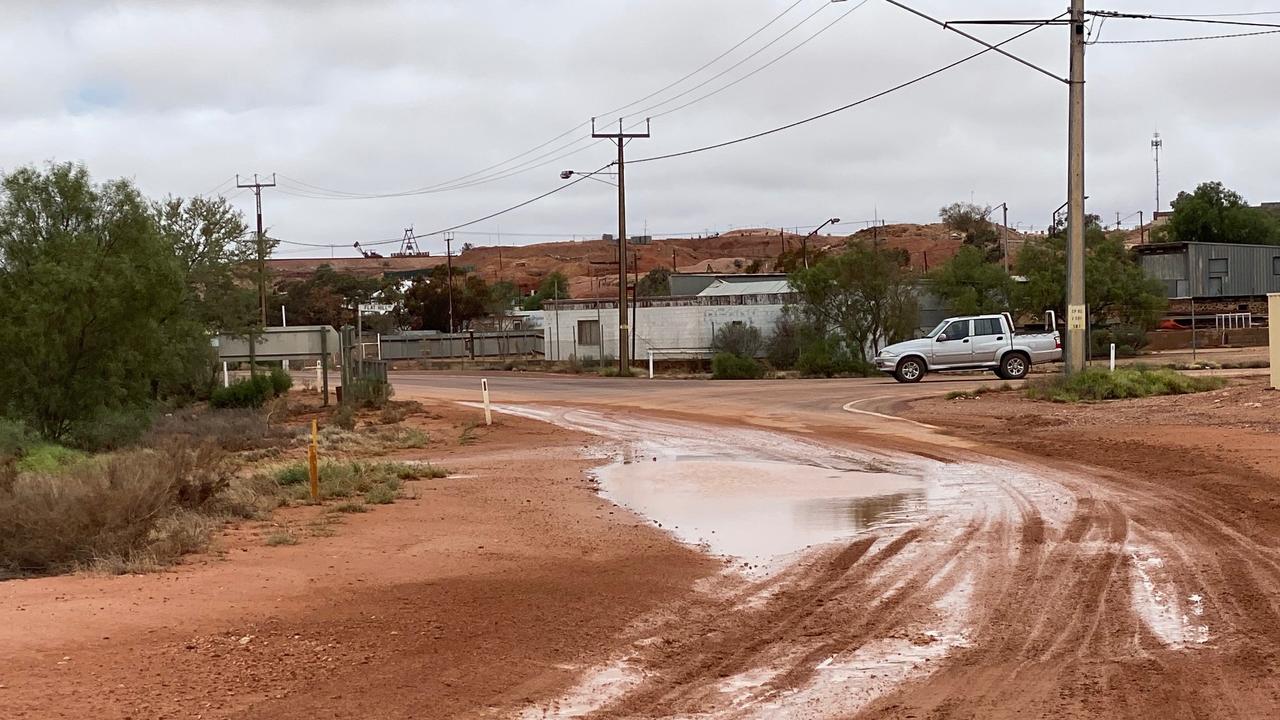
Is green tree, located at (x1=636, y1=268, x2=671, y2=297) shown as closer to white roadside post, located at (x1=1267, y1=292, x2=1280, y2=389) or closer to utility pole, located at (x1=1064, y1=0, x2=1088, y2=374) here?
utility pole, located at (x1=1064, y1=0, x2=1088, y2=374)

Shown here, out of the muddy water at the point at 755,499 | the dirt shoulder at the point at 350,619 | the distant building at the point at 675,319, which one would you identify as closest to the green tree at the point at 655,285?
the distant building at the point at 675,319

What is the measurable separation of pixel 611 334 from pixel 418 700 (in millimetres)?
60478

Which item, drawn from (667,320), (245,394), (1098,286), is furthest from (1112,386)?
(667,320)

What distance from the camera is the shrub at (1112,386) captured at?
27609 mm

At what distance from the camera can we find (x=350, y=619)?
8.89 metres

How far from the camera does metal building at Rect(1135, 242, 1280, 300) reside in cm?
7806

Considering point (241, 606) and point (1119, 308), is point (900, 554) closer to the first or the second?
point (241, 606)

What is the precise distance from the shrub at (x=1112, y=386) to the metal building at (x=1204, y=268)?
52.3 m

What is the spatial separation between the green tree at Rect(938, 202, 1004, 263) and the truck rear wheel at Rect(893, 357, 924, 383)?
79.1 meters

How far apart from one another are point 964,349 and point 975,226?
95.6 metres

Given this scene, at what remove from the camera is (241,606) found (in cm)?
920

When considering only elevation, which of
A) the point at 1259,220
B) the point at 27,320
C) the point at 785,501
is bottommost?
the point at 785,501

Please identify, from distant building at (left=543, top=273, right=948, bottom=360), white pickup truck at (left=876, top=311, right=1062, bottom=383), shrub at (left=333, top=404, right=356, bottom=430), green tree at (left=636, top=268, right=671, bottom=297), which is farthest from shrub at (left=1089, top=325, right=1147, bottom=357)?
green tree at (left=636, top=268, right=671, bottom=297)

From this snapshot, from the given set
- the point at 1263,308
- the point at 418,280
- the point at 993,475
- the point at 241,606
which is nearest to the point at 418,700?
the point at 241,606
